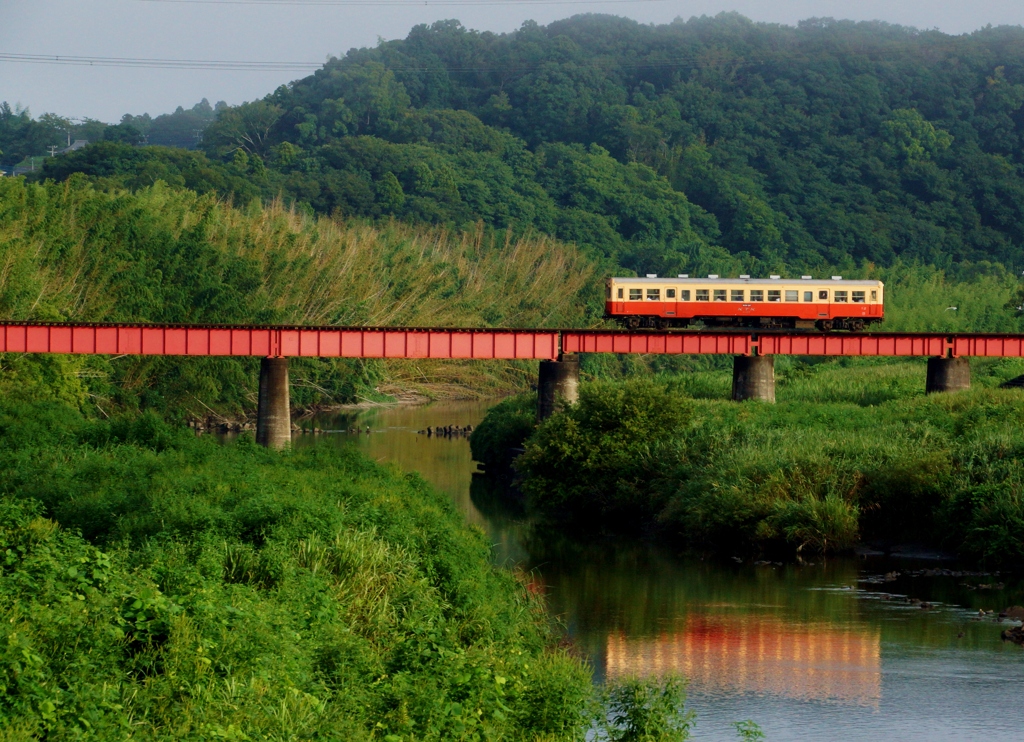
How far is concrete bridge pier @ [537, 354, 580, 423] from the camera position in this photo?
7294cm

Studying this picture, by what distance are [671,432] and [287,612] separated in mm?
33695

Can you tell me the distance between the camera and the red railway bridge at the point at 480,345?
2771 inches

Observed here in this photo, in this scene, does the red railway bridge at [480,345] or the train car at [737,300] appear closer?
the red railway bridge at [480,345]

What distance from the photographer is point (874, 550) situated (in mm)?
50125

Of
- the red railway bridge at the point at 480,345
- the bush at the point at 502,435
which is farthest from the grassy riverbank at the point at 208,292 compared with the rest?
the bush at the point at 502,435

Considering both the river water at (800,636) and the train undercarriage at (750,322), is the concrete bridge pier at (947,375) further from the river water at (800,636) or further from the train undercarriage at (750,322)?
the river water at (800,636)

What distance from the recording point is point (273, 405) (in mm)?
72438

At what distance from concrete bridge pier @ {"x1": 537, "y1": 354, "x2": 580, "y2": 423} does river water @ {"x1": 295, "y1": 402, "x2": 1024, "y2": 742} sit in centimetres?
1803

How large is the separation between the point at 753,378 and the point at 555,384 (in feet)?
A: 32.6

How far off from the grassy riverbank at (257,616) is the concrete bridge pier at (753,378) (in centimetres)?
3537

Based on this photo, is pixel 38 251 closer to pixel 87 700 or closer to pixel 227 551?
pixel 227 551

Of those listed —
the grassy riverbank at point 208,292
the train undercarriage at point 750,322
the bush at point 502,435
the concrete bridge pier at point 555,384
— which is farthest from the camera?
the grassy riverbank at point 208,292

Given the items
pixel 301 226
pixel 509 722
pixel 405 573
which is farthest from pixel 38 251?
pixel 509 722

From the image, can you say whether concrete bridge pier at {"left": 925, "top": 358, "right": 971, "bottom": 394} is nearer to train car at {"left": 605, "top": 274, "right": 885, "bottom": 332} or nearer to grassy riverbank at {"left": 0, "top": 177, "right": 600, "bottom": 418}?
train car at {"left": 605, "top": 274, "right": 885, "bottom": 332}
